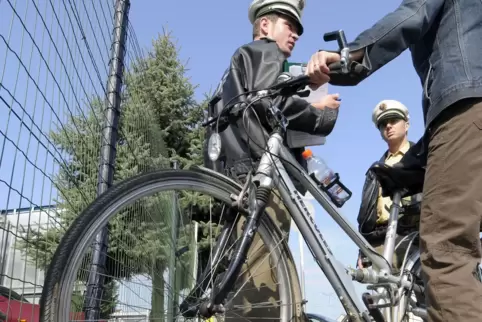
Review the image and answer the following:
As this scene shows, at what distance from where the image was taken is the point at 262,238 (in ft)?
6.56

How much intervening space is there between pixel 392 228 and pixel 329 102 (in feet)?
2.06

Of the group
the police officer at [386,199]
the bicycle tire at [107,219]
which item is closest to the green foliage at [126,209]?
the bicycle tire at [107,219]

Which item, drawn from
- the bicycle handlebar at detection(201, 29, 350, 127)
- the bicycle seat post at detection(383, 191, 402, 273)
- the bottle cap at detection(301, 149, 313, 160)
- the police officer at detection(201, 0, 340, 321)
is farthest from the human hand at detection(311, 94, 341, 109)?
the bicycle seat post at detection(383, 191, 402, 273)

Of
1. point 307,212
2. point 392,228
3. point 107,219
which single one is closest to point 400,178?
point 392,228

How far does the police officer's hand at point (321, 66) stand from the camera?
1.91 meters

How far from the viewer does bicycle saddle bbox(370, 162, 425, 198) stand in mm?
2426

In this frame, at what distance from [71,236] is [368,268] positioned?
1193 millimetres

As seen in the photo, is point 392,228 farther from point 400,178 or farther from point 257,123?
point 257,123

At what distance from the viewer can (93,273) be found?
1875 millimetres

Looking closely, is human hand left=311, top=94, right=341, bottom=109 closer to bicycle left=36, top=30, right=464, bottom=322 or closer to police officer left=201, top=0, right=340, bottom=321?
police officer left=201, top=0, right=340, bottom=321

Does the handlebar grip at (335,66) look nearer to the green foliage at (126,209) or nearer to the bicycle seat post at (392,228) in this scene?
the green foliage at (126,209)

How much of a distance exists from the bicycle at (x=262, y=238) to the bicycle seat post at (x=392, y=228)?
0.4 inches

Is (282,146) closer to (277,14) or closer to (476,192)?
(476,192)

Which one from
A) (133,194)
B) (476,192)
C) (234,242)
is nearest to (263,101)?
(234,242)
